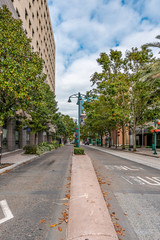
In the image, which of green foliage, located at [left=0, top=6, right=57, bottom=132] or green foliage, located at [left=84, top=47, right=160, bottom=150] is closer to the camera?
green foliage, located at [left=0, top=6, right=57, bottom=132]

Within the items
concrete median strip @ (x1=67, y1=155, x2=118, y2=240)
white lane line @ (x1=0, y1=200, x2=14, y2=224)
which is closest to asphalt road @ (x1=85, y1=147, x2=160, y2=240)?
concrete median strip @ (x1=67, y1=155, x2=118, y2=240)

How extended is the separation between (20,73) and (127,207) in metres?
8.85

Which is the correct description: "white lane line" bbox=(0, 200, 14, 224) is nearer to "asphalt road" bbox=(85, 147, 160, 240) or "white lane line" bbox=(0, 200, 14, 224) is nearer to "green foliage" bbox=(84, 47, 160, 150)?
"asphalt road" bbox=(85, 147, 160, 240)

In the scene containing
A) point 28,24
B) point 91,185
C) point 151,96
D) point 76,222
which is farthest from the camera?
point 28,24

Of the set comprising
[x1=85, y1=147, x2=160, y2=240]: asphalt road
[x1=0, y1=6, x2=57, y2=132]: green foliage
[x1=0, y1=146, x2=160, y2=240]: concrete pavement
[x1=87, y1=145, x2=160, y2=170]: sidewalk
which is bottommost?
[x1=87, y1=145, x2=160, y2=170]: sidewalk

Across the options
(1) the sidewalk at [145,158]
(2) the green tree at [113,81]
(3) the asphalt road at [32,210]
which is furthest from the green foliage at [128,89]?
(3) the asphalt road at [32,210]

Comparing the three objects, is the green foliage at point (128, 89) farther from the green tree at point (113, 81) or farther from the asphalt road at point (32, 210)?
the asphalt road at point (32, 210)

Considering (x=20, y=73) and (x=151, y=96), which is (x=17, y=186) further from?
(x=151, y=96)

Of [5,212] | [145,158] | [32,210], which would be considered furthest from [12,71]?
[145,158]

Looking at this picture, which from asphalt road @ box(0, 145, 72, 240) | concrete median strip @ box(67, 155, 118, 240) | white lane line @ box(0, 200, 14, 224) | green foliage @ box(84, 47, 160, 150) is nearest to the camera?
concrete median strip @ box(67, 155, 118, 240)

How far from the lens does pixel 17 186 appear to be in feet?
21.2

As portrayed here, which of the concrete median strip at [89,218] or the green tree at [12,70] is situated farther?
the green tree at [12,70]

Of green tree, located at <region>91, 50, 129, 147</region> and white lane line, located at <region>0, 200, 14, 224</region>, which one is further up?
green tree, located at <region>91, 50, 129, 147</region>

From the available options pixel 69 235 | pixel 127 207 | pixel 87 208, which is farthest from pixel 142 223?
pixel 69 235
